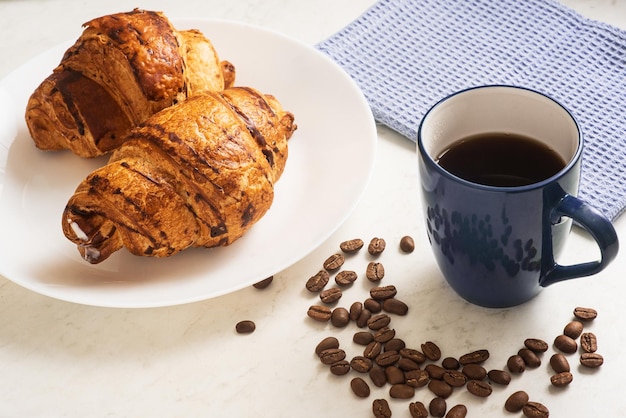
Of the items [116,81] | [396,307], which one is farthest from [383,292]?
[116,81]

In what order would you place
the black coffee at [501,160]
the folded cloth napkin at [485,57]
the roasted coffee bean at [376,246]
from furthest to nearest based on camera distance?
the folded cloth napkin at [485,57] < the roasted coffee bean at [376,246] < the black coffee at [501,160]

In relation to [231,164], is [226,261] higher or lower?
lower

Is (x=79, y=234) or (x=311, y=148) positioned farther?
(x=311, y=148)

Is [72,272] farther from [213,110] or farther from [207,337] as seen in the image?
[213,110]

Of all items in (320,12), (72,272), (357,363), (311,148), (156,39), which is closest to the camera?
(357,363)

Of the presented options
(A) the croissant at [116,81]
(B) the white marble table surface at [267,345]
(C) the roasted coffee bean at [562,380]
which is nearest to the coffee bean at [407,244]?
(B) the white marble table surface at [267,345]

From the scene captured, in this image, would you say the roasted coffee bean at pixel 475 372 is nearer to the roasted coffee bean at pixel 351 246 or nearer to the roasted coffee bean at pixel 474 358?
the roasted coffee bean at pixel 474 358

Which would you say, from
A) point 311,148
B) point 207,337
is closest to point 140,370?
point 207,337
